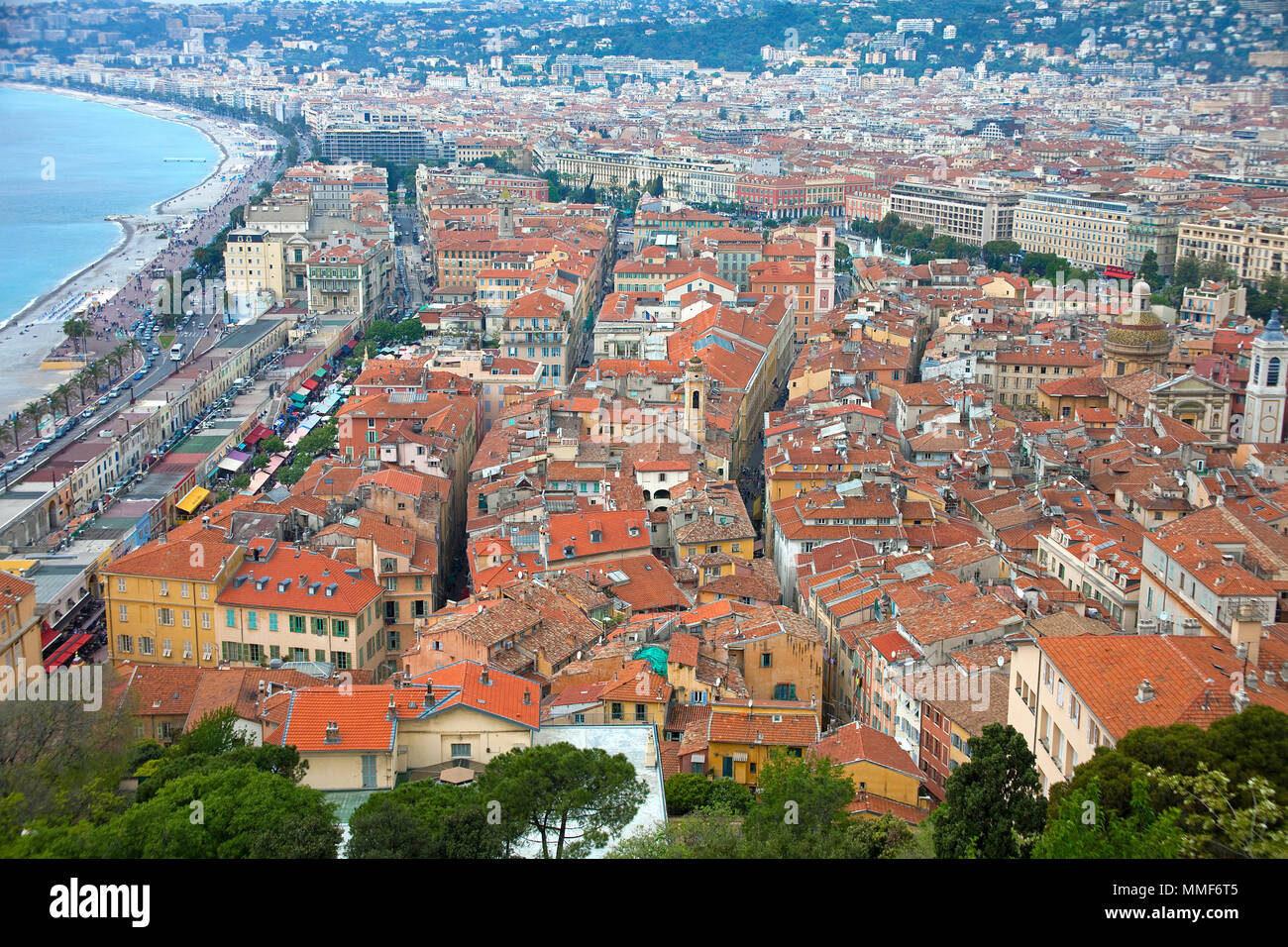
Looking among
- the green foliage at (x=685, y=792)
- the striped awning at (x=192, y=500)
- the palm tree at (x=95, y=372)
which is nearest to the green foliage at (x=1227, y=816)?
the green foliage at (x=685, y=792)

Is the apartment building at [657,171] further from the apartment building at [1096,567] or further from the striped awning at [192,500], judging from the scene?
the apartment building at [1096,567]

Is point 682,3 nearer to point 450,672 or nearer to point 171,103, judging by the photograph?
point 171,103

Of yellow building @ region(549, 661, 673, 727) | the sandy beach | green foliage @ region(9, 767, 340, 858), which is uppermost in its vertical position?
green foliage @ region(9, 767, 340, 858)

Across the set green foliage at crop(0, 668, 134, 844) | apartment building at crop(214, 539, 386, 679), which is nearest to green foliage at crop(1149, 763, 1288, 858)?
green foliage at crop(0, 668, 134, 844)

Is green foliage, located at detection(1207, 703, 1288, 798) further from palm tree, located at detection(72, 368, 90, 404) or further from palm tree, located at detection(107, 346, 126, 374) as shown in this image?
palm tree, located at detection(107, 346, 126, 374)

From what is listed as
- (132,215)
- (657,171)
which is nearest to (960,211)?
(657,171)

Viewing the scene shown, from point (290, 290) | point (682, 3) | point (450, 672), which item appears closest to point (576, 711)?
point (450, 672)
